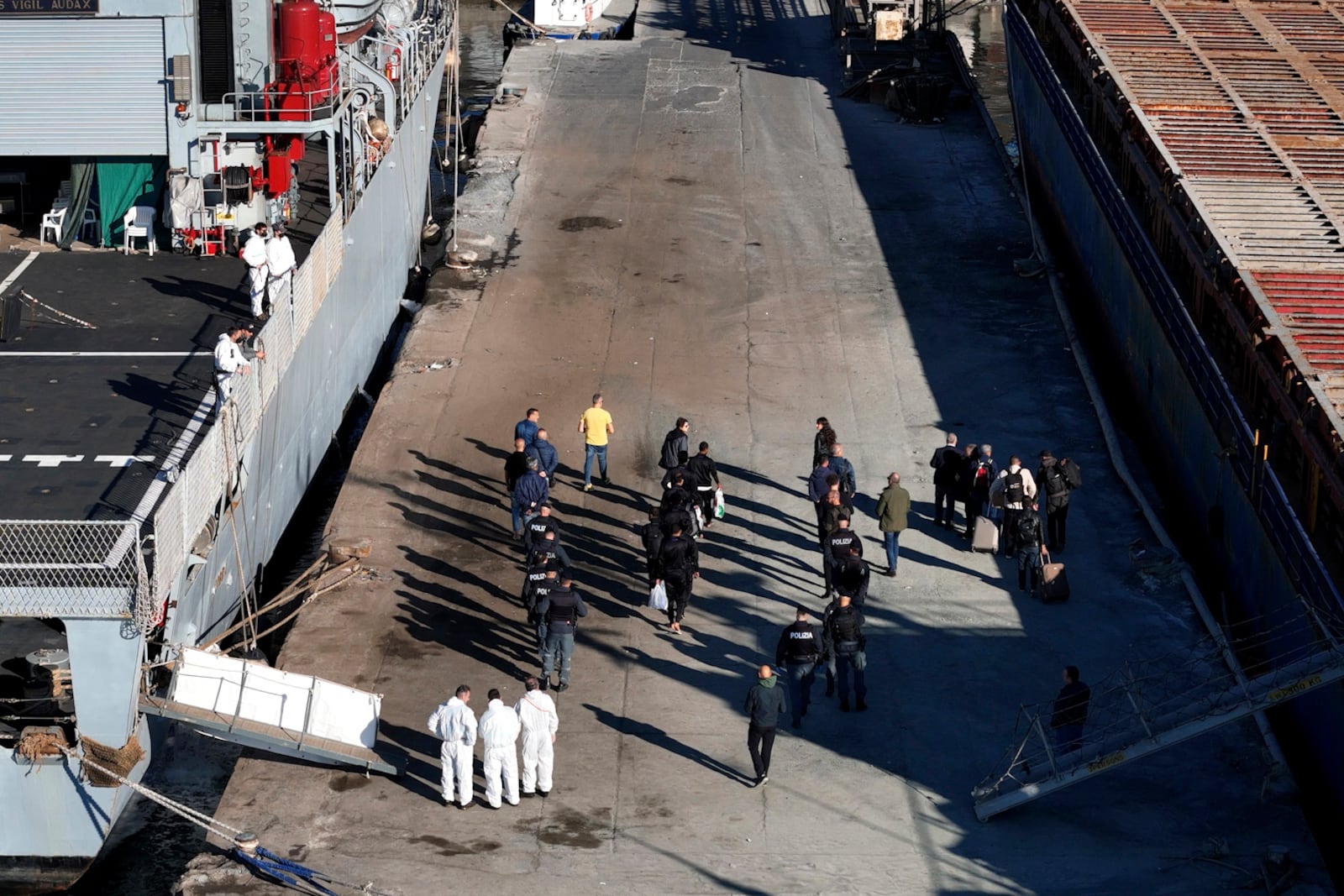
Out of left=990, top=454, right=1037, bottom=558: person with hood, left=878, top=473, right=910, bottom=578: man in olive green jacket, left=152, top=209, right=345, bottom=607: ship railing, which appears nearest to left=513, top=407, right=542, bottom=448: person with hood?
left=152, top=209, right=345, bottom=607: ship railing

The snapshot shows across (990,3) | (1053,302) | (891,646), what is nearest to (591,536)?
(891,646)

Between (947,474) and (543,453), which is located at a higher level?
(947,474)

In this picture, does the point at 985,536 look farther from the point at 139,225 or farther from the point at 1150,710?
the point at 139,225

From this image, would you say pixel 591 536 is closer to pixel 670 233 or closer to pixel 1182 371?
pixel 1182 371

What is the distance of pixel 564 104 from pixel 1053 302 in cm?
1596

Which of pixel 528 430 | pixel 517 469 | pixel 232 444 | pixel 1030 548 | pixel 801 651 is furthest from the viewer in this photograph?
pixel 528 430

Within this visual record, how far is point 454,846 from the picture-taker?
17.3m

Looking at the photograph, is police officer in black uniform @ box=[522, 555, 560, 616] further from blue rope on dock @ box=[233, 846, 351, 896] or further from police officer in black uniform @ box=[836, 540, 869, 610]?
blue rope on dock @ box=[233, 846, 351, 896]

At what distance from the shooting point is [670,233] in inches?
1411

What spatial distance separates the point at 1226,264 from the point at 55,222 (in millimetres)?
17316

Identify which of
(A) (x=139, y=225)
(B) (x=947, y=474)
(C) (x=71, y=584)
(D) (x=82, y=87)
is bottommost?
(B) (x=947, y=474)

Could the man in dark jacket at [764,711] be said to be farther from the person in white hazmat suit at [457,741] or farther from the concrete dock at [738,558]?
the person in white hazmat suit at [457,741]

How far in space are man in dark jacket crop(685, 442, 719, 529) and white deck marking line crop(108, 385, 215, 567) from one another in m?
5.97

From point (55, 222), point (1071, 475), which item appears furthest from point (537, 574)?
point (55, 222)
